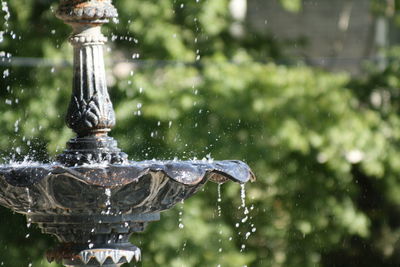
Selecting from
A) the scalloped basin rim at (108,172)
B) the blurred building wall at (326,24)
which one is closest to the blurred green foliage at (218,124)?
the blurred building wall at (326,24)

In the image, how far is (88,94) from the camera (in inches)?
142

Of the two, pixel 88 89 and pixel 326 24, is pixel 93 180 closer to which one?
pixel 88 89

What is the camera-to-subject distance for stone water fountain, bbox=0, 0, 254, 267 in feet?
10.4

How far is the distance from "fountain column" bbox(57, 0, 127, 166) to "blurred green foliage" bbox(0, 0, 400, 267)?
3202 millimetres

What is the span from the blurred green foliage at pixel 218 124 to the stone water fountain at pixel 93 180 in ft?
10.5

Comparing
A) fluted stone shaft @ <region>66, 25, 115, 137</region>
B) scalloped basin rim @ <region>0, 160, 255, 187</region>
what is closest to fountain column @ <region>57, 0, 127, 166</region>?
fluted stone shaft @ <region>66, 25, 115, 137</region>

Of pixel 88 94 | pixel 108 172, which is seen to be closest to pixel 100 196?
pixel 108 172

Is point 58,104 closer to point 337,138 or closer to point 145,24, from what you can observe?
point 145,24

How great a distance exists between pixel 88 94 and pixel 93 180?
1.89ft

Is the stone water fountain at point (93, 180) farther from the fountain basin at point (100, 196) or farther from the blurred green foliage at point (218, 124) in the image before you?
the blurred green foliage at point (218, 124)

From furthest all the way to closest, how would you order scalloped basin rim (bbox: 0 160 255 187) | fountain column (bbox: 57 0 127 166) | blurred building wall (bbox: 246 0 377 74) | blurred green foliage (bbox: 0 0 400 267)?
blurred building wall (bbox: 246 0 377 74) → blurred green foliage (bbox: 0 0 400 267) → fountain column (bbox: 57 0 127 166) → scalloped basin rim (bbox: 0 160 255 187)

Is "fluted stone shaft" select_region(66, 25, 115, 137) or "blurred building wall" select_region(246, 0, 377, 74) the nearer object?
"fluted stone shaft" select_region(66, 25, 115, 137)

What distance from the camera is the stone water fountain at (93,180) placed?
3156 mm

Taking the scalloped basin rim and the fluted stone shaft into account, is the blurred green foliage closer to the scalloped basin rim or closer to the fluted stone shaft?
the fluted stone shaft
